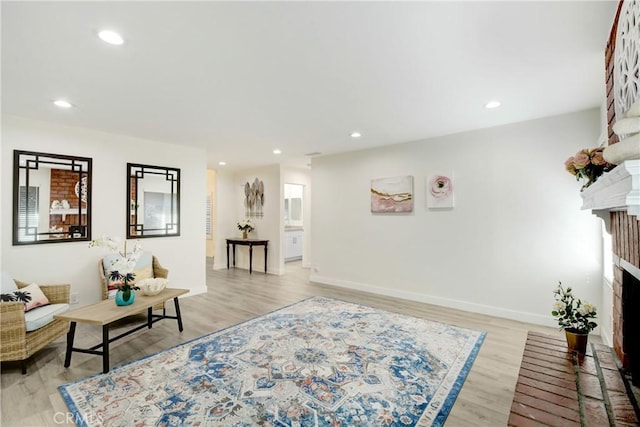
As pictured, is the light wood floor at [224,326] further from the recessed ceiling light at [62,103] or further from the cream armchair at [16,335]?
the recessed ceiling light at [62,103]

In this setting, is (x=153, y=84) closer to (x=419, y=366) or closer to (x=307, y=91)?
(x=307, y=91)

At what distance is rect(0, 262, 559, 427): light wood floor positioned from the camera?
80.7 inches

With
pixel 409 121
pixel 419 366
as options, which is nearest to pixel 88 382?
pixel 419 366

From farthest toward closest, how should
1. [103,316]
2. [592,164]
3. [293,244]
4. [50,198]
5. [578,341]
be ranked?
[293,244], [50,198], [103,316], [578,341], [592,164]

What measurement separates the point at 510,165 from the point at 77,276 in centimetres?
593

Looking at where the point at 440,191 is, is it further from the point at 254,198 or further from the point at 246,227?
the point at 246,227

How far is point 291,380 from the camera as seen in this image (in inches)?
93.9

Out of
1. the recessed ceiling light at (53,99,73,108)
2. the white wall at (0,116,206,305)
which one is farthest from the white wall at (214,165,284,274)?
the recessed ceiling light at (53,99,73,108)

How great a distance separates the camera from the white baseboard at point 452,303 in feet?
12.1

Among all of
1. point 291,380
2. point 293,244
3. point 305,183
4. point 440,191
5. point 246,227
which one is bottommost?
point 291,380

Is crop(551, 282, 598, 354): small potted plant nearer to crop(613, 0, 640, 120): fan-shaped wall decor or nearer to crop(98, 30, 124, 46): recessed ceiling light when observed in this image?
crop(613, 0, 640, 120): fan-shaped wall decor

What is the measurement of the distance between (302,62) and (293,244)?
680 centimetres

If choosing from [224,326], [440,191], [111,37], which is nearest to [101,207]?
[224,326]

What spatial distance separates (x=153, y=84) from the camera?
2668mm
